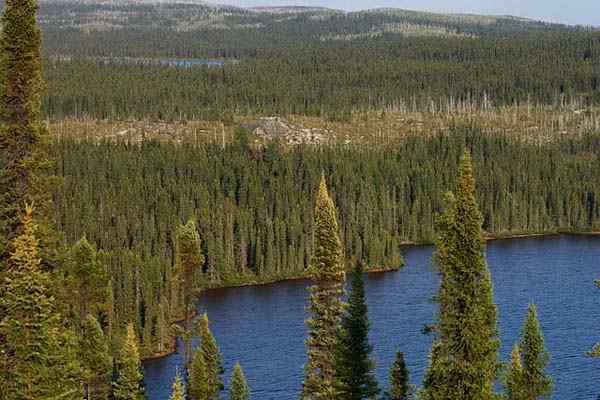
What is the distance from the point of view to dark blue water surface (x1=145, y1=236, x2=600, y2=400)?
3888 inches

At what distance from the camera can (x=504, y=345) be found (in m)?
107

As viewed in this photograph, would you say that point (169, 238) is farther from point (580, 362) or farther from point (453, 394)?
point (453, 394)

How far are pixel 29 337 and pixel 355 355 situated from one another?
20.9m

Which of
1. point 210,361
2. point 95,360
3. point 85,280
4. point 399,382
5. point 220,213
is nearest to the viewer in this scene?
point 399,382

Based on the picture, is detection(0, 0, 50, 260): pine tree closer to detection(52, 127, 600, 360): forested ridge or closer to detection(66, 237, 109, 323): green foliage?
detection(66, 237, 109, 323): green foliage

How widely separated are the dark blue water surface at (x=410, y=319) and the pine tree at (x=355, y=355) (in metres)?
41.3

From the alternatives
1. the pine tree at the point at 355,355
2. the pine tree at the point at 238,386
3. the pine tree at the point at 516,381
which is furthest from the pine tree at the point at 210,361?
the pine tree at the point at 355,355

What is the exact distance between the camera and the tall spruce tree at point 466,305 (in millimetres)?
38594

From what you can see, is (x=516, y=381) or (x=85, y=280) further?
(x=85, y=280)

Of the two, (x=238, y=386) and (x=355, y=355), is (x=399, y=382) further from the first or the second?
(x=238, y=386)

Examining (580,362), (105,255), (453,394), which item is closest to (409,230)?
(105,255)

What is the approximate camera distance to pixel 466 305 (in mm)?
38750

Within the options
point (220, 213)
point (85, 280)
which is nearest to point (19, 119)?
point (85, 280)

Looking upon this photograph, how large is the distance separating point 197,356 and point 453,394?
128 ft
